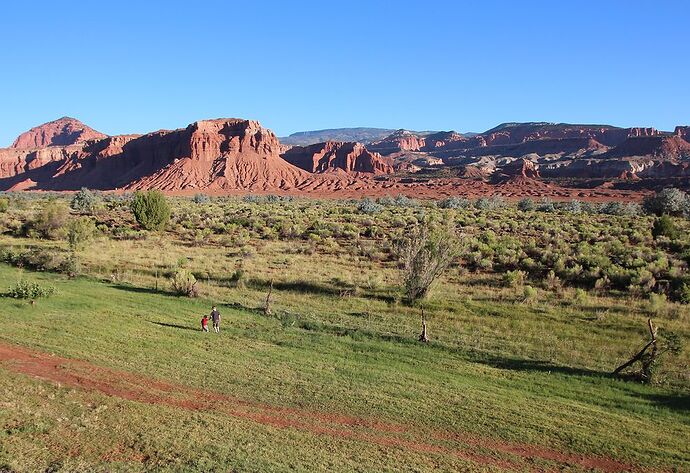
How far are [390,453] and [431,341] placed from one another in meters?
8.23

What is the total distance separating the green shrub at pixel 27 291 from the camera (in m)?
21.0

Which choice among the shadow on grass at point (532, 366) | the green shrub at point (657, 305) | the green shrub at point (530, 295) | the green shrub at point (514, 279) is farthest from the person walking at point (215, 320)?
the green shrub at point (657, 305)

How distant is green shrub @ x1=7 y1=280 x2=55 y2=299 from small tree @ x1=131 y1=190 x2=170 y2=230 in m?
24.9

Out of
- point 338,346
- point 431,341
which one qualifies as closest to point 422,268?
point 431,341

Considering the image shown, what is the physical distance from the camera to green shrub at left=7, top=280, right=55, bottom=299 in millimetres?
20953

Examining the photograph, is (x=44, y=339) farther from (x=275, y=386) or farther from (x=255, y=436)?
(x=255, y=436)

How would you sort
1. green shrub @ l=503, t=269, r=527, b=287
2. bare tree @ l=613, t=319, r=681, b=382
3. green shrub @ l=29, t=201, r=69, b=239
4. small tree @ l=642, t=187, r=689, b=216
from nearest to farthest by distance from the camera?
bare tree @ l=613, t=319, r=681, b=382
green shrub @ l=503, t=269, r=527, b=287
green shrub @ l=29, t=201, r=69, b=239
small tree @ l=642, t=187, r=689, b=216

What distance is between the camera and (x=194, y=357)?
50.2 feet

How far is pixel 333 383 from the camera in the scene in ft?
45.4

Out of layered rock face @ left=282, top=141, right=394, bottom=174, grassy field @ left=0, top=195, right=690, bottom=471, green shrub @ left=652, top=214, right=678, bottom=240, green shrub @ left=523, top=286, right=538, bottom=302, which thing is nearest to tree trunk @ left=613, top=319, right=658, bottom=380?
grassy field @ left=0, top=195, right=690, bottom=471

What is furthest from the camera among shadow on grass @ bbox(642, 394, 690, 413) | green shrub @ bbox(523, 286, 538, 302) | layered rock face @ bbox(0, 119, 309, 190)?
layered rock face @ bbox(0, 119, 309, 190)

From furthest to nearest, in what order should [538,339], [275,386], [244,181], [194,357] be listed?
[244,181] < [538,339] < [194,357] < [275,386]

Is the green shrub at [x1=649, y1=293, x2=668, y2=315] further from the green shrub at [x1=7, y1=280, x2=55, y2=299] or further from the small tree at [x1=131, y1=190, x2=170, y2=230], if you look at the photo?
the small tree at [x1=131, y1=190, x2=170, y2=230]

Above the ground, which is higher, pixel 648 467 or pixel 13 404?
pixel 13 404
